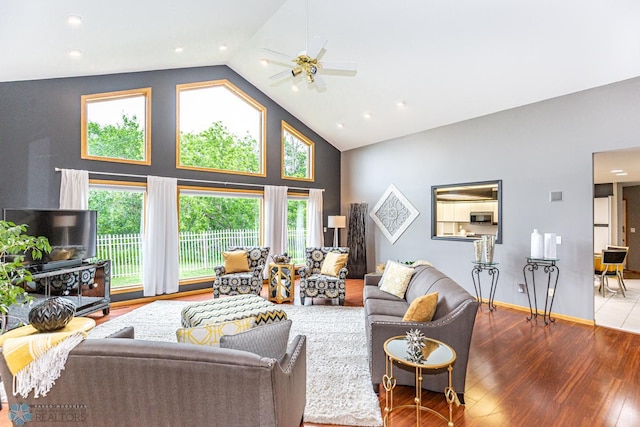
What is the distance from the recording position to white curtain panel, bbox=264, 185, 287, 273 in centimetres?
687

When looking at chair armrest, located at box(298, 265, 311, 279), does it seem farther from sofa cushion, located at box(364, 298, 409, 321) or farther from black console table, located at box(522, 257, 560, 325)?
black console table, located at box(522, 257, 560, 325)

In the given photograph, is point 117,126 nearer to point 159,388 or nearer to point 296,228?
point 296,228

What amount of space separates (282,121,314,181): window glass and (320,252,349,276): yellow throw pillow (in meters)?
2.58

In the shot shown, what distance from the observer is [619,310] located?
485cm

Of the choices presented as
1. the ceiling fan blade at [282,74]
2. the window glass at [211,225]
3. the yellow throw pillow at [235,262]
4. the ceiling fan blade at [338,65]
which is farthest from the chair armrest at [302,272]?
the ceiling fan blade at [338,65]

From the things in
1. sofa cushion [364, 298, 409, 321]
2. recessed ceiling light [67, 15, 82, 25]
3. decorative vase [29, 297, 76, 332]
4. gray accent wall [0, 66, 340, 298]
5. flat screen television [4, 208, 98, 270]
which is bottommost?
sofa cushion [364, 298, 409, 321]

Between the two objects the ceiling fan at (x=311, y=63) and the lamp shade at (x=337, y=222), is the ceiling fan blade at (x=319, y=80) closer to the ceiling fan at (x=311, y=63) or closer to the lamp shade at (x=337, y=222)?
the ceiling fan at (x=311, y=63)

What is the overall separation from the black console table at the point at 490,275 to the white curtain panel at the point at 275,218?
380 cm

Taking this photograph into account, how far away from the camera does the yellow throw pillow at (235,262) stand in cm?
545

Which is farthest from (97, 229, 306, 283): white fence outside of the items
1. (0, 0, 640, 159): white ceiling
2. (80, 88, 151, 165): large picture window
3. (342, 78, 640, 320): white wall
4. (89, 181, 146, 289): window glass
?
(0, 0, 640, 159): white ceiling

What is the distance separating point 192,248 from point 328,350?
379 centimetres

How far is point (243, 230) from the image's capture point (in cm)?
680

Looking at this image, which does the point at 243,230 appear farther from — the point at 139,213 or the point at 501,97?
the point at 501,97

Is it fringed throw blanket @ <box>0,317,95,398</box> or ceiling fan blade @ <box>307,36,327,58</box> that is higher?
ceiling fan blade @ <box>307,36,327,58</box>
